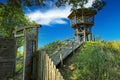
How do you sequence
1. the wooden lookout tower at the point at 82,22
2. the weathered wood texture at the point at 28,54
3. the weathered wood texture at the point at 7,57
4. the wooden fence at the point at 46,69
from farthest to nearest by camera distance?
the wooden lookout tower at the point at 82,22 → the weathered wood texture at the point at 7,57 → the weathered wood texture at the point at 28,54 → the wooden fence at the point at 46,69

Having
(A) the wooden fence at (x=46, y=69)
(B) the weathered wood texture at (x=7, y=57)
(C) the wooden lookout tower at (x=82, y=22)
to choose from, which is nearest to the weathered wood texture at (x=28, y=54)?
(A) the wooden fence at (x=46, y=69)

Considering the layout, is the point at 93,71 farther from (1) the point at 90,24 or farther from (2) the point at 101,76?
(1) the point at 90,24

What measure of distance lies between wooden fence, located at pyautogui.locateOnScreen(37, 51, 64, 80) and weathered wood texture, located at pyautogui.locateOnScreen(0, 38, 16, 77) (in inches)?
77.3

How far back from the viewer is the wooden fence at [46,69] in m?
8.55

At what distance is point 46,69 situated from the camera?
9500 millimetres

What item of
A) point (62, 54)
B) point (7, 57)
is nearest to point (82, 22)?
point (62, 54)

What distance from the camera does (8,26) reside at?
27.4 meters

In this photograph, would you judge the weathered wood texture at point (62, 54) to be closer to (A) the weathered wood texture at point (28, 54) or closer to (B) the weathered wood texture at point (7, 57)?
(B) the weathered wood texture at point (7, 57)

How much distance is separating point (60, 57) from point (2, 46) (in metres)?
6.01

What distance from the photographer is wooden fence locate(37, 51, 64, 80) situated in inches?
337

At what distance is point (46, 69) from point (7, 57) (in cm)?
303

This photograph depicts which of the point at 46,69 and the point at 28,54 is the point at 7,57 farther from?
the point at 46,69

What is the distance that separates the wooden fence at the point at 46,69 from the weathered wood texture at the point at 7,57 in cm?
196

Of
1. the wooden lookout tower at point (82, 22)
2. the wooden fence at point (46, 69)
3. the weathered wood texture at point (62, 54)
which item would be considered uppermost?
the wooden lookout tower at point (82, 22)
